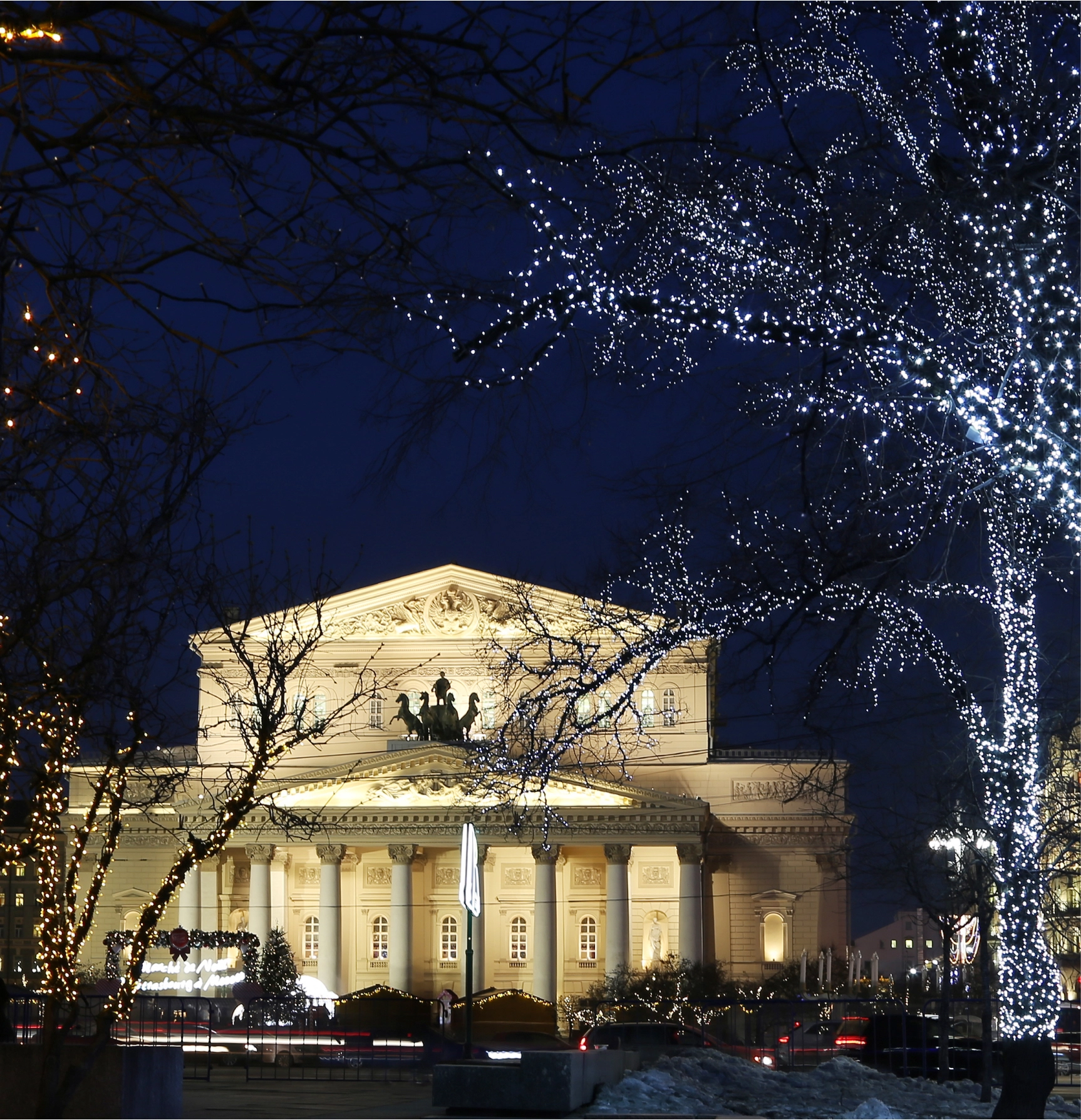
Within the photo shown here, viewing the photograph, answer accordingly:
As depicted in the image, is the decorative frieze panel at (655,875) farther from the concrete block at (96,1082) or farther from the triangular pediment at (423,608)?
the concrete block at (96,1082)

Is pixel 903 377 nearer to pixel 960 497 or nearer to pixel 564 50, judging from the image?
pixel 960 497

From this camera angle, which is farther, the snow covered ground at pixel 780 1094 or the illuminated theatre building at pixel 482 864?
the illuminated theatre building at pixel 482 864

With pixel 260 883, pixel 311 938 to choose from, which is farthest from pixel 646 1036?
pixel 311 938

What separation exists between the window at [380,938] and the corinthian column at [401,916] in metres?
5.34

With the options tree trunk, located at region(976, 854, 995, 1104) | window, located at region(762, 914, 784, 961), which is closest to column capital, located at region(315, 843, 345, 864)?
window, located at region(762, 914, 784, 961)

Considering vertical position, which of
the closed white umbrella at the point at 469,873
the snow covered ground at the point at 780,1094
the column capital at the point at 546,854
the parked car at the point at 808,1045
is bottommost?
the parked car at the point at 808,1045

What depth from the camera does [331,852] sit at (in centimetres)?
5800

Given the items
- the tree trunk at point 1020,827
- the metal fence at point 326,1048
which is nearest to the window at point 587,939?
the metal fence at point 326,1048

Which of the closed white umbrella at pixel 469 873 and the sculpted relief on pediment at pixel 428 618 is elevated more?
the sculpted relief on pediment at pixel 428 618

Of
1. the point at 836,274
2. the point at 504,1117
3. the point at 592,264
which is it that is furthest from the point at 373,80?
the point at 504,1117

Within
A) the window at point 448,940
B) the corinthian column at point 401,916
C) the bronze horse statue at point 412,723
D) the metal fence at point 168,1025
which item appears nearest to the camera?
the metal fence at point 168,1025

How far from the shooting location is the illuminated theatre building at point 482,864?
5753 cm

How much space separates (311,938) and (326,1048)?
32.9 metres

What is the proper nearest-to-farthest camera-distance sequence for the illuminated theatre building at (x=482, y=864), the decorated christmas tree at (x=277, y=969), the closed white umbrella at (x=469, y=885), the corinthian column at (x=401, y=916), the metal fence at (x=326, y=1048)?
the closed white umbrella at (x=469, y=885), the metal fence at (x=326, y=1048), the decorated christmas tree at (x=277, y=969), the corinthian column at (x=401, y=916), the illuminated theatre building at (x=482, y=864)
